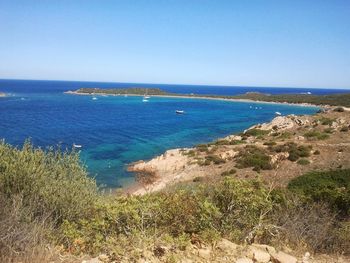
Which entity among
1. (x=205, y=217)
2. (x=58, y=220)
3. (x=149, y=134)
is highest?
(x=205, y=217)

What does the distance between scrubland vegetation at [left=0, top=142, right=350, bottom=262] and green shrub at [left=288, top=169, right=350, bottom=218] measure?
2925mm

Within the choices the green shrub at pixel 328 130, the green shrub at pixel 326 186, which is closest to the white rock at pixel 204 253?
the green shrub at pixel 326 186

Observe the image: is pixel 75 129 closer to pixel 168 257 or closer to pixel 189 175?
pixel 189 175

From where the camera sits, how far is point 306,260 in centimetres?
859

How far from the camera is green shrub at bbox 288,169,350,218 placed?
51.0 feet

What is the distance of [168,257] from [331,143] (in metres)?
40.3

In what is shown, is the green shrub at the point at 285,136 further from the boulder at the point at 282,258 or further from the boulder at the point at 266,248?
the boulder at the point at 282,258

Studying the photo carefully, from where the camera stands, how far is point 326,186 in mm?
20984

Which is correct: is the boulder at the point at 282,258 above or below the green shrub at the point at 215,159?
above

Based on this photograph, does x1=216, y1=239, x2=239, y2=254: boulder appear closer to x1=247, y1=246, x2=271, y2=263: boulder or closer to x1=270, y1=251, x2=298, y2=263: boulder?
x1=247, y1=246, x2=271, y2=263: boulder

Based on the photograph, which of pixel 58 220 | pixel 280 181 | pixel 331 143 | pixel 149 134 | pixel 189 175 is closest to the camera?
pixel 58 220

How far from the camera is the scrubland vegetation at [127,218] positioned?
793 centimetres

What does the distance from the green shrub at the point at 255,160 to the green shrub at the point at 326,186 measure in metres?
5.94

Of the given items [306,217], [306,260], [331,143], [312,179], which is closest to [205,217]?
[306,260]
